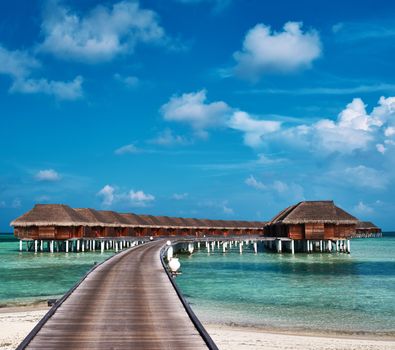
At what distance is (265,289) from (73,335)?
58.3 ft

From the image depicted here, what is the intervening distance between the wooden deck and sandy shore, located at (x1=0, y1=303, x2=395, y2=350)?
171 centimetres

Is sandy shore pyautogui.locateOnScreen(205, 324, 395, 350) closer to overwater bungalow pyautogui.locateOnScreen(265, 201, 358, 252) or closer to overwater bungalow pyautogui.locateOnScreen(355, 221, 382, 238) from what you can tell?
overwater bungalow pyautogui.locateOnScreen(265, 201, 358, 252)

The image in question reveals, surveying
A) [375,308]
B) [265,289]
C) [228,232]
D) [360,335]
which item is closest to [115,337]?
[360,335]

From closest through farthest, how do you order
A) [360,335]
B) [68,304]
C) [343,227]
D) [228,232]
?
[68,304] → [360,335] → [343,227] → [228,232]

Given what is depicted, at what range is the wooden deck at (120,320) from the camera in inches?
403

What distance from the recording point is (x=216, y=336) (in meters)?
14.7

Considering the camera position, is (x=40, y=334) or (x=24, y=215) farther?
(x=24, y=215)

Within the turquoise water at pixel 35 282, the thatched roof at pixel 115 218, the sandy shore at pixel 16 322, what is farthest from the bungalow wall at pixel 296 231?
the sandy shore at pixel 16 322

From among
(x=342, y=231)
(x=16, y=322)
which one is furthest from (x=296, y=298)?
(x=342, y=231)

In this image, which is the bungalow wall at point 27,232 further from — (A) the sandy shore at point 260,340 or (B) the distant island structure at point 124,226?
(A) the sandy shore at point 260,340

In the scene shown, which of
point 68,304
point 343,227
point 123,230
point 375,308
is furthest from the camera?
point 123,230

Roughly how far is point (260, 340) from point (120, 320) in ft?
14.8

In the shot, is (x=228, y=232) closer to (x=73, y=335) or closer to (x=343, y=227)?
(x=343, y=227)

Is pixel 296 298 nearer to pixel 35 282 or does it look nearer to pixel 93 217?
pixel 35 282
